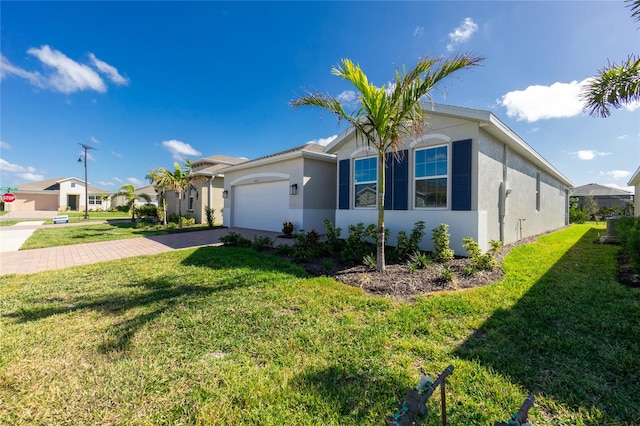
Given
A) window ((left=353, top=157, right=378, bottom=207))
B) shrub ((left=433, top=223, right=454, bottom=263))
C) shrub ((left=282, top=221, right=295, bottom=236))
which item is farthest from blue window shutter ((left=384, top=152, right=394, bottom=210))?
shrub ((left=282, top=221, right=295, bottom=236))

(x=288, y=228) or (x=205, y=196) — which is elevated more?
(x=205, y=196)

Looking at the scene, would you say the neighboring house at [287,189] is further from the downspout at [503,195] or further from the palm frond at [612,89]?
the palm frond at [612,89]

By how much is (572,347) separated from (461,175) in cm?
525

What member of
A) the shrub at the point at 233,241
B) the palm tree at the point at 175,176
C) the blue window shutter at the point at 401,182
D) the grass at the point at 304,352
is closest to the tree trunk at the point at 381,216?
the grass at the point at 304,352

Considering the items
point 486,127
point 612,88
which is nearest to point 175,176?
point 486,127

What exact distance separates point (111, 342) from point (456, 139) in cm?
855

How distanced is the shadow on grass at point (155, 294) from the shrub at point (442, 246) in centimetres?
359

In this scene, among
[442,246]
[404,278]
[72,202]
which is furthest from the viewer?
[72,202]

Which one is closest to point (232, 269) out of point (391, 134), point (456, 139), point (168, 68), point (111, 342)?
point (111, 342)

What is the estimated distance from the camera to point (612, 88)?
5.31m

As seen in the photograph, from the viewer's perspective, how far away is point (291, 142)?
16031 mm

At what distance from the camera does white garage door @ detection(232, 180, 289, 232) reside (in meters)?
12.7

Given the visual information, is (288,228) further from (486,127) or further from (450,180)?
(486,127)

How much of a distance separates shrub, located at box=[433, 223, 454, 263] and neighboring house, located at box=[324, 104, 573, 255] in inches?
29.2
